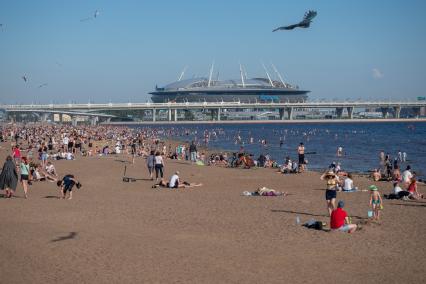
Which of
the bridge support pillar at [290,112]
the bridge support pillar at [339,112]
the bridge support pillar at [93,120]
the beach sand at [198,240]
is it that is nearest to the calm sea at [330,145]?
the beach sand at [198,240]

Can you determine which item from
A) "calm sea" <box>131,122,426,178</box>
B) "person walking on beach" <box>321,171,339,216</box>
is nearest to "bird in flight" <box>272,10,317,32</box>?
"person walking on beach" <box>321,171,339,216</box>

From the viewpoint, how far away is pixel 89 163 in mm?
25766

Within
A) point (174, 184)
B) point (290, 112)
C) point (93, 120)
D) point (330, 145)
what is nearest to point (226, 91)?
point (290, 112)

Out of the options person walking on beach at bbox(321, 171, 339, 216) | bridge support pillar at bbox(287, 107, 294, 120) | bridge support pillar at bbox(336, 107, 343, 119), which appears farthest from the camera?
bridge support pillar at bbox(336, 107, 343, 119)

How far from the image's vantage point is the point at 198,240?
983cm

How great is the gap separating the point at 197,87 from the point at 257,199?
5676 inches

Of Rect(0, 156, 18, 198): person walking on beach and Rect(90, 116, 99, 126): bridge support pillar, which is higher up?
Rect(90, 116, 99, 126): bridge support pillar

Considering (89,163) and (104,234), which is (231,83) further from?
(104,234)

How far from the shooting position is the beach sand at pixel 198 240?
307 inches

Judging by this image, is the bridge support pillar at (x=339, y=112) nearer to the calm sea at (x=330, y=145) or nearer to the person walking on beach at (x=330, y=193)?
the calm sea at (x=330, y=145)

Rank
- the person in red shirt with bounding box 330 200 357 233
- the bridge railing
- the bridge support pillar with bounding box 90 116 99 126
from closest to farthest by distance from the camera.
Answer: the person in red shirt with bounding box 330 200 357 233 < the bridge railing < the bridge support pillar with bounding box 90 116 99 126

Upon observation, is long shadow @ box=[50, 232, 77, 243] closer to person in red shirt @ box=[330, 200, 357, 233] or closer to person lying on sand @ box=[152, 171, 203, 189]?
person in red shirt @ box=[330, 200, 357, 233]

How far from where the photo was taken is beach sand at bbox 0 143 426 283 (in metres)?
7.80

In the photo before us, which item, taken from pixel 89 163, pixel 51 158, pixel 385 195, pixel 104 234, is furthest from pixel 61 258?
pixel 51 158
